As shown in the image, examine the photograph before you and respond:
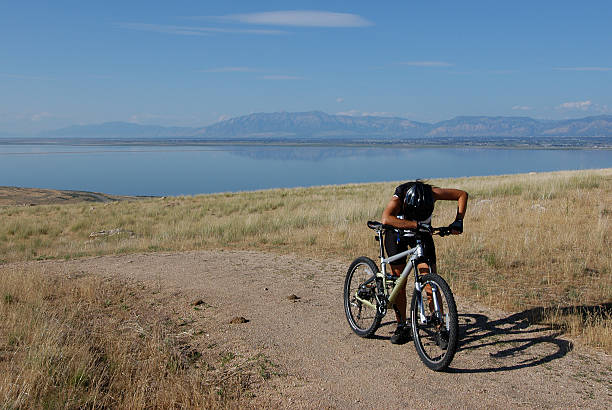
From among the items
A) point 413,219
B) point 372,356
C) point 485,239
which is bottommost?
point 372,356

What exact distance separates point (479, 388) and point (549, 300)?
313 cm

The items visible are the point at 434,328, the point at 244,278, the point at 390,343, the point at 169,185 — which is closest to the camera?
the point at 434,328

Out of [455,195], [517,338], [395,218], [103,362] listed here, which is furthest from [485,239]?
[103,362]

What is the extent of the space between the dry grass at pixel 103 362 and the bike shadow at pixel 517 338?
2208 mm

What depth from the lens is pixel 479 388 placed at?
4098mm

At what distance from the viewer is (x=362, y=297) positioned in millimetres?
5383

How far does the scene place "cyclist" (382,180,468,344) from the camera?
14.9ft

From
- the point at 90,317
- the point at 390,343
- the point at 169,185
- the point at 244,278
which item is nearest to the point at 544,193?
the point at 244,278

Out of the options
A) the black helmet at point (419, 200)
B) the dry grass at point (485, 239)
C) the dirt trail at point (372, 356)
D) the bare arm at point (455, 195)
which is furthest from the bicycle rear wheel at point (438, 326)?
the dry grass at point (485, 239)

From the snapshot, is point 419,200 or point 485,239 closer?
point 419,200

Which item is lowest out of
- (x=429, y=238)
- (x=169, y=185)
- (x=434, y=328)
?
(x=169, y=185)

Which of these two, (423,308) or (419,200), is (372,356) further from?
(419,200)

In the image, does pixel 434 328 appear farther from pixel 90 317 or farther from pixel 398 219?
pixel 90 317

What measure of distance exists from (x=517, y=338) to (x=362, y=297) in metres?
1.64
